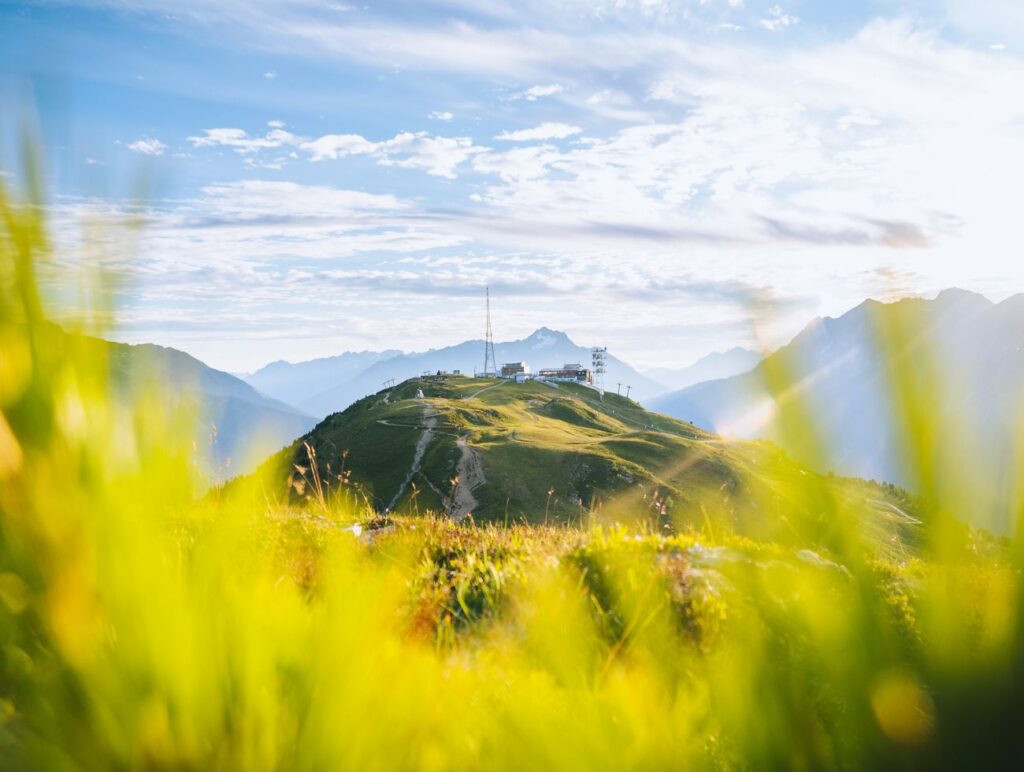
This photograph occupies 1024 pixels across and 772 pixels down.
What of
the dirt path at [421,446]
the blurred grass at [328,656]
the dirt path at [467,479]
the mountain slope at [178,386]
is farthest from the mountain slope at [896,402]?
the dirt path at [421,446]

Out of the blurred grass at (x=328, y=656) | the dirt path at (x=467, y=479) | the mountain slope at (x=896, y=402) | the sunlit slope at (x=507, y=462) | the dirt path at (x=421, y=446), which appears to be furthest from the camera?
the dirt path at (x=421, y=446)

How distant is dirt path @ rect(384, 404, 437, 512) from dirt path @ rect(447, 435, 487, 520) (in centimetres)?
667

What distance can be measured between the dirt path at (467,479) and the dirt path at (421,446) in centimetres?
667

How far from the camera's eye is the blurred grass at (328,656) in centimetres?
165

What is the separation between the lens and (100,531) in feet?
5.55

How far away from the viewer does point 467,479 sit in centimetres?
10669

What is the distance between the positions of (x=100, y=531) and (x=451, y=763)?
1.01 m

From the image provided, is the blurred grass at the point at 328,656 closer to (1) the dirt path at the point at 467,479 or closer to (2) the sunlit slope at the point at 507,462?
(2) the sunlit slope at the point at 507,462

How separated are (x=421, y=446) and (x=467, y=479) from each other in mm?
17704

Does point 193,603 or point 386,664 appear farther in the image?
point 386,664

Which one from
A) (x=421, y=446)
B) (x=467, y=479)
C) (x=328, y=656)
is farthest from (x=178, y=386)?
(x=421, y=446)

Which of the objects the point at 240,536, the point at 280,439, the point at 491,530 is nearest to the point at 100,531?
the point at 240,536

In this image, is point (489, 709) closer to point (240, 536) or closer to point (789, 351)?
point (240, 536)

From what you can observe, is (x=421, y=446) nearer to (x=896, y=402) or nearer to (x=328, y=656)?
(x=328, y=656)
